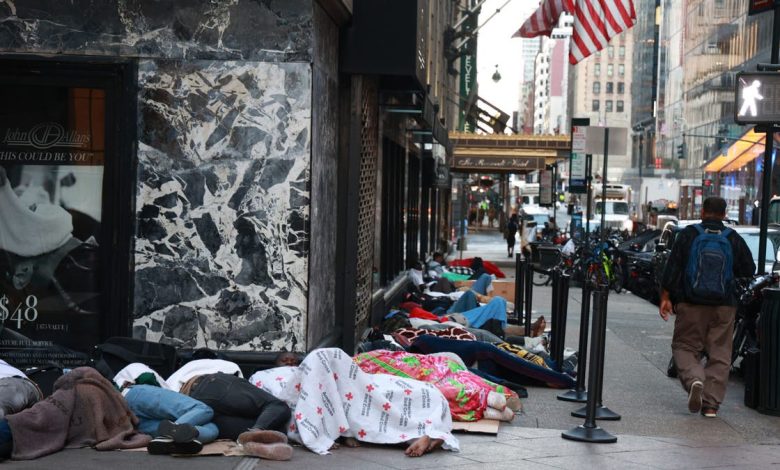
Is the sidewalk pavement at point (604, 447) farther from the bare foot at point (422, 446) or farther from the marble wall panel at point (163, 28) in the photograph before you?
the marble wall panel at point (163, 28)

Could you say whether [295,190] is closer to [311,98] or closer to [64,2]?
[311,98]

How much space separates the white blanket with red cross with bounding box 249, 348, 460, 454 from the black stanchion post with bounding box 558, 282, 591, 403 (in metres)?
2.33

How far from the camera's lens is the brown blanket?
289 inches

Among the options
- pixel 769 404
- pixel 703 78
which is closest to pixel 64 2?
pixel 769 404

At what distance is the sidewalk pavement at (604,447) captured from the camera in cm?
740

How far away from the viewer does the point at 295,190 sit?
980cm

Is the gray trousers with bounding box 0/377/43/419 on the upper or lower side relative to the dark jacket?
lower

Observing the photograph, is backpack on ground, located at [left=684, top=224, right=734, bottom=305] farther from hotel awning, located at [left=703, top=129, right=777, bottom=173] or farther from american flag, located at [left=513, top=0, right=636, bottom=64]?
hotel awning, located at [left=703, top=129, right=777, bottom=173]

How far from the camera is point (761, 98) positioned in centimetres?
1205

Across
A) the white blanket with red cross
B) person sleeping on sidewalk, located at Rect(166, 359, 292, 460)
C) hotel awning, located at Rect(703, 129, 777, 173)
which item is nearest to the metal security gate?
the white blanket with red cross

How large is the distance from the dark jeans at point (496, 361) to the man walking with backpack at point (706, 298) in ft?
4.52

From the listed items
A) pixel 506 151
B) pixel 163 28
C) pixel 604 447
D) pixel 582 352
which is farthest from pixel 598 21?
pixel 506 151

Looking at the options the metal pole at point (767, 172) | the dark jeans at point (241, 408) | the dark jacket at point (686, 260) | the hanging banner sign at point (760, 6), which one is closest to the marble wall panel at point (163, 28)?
the dark jeans at point (241, 408)

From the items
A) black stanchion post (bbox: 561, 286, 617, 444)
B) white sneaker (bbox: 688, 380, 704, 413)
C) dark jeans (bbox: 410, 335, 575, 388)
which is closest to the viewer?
black stanchion post (bbox: 561, 286, 617, 444)
